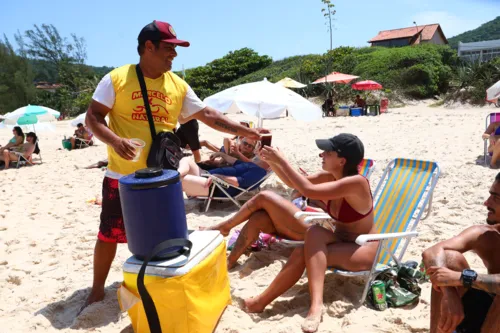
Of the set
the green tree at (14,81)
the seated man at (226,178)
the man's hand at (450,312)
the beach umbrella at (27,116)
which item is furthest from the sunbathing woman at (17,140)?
the green tree at (14,81)

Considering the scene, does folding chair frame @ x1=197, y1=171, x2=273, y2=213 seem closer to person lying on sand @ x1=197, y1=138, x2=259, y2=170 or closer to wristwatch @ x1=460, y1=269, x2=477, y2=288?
person lying on sand @ x1=197, y1=138, x2=259, y2=170

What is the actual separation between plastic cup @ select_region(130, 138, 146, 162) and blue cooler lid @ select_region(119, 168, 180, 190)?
275 mm

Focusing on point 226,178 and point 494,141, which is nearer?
point 226,178

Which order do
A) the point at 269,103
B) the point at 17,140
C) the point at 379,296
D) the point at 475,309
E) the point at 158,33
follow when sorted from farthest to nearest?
the point at 17,140, the point at 269,103, the point at 379,296, the point at 158,33, the point at 475,309

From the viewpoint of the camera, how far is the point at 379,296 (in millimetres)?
2646

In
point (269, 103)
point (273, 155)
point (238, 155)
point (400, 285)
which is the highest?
point (269, 103)

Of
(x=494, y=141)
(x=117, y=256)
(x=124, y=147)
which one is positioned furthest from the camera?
(x=494, y=141)

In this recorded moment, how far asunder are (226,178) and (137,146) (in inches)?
107

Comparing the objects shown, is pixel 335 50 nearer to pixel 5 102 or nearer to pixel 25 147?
pixel 25 147

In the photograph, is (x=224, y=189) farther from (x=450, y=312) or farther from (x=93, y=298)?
(x=450, y=312)

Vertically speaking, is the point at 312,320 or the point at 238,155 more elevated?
the point at 238,155

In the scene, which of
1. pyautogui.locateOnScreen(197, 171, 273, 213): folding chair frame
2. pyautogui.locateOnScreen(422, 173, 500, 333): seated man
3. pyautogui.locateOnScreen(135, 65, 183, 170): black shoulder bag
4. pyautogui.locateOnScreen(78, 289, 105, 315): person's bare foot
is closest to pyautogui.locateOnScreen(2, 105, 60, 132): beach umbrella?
pyautogui.locateOnScreen(197, 171, 273, 213): folding chair frame

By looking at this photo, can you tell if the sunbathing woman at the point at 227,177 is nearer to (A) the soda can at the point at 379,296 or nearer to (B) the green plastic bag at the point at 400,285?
(B) the green plastic bag at the point at 400,285

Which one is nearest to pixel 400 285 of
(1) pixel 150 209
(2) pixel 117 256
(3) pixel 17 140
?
(1) pixel 150 209
